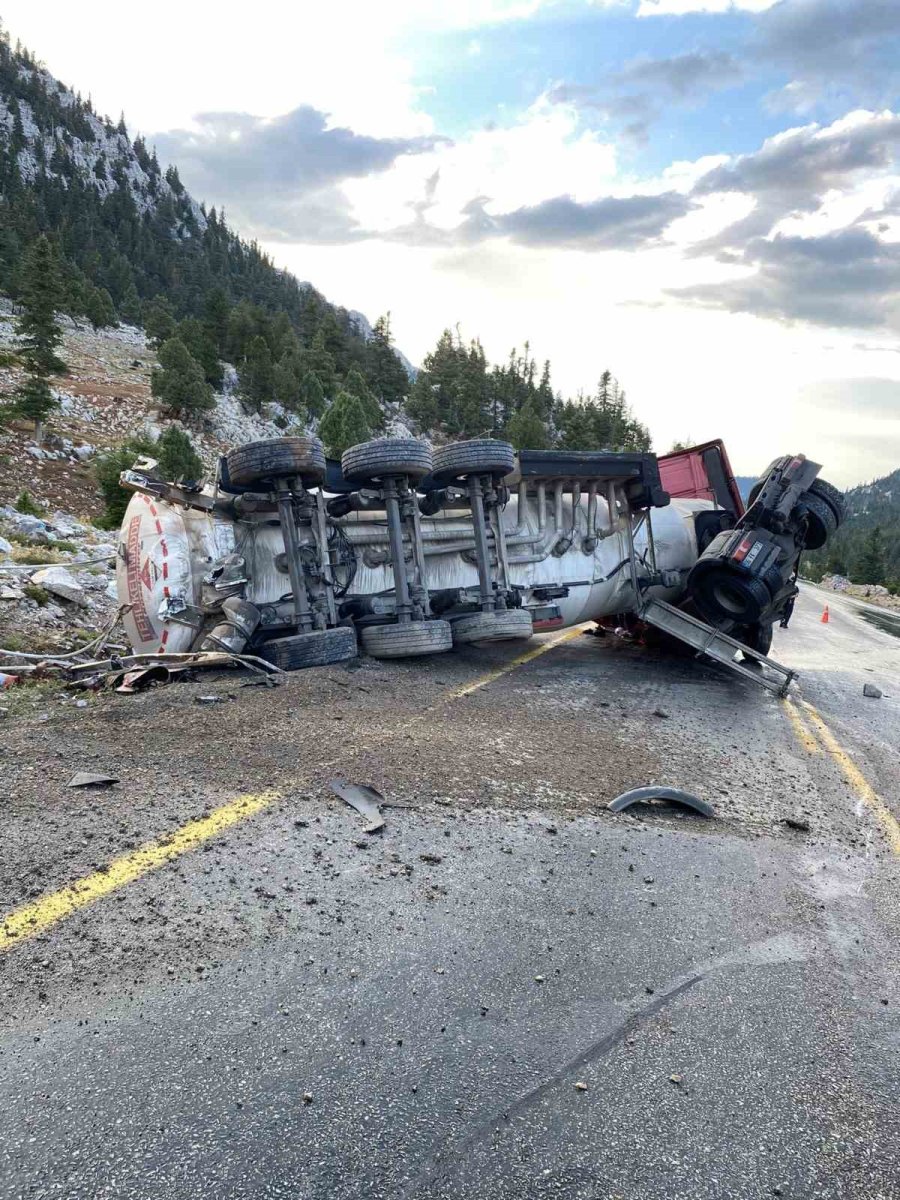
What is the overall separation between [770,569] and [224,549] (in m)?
5.85

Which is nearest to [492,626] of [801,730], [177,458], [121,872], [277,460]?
[277,460]

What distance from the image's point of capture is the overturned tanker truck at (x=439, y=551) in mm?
6637

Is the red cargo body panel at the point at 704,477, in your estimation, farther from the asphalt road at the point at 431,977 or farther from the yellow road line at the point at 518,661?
the asphalt road at the point at 431,977

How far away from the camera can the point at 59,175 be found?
338ft

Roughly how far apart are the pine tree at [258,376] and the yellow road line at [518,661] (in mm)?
51850

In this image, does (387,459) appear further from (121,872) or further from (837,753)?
(121,872)

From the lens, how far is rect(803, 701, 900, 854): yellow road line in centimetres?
427

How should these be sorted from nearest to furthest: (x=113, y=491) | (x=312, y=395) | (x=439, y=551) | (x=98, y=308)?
(x=439, y=551) < (x=113, y=491) < (x=312, y=395) < (x=98, y=308)

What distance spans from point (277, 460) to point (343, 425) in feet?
125

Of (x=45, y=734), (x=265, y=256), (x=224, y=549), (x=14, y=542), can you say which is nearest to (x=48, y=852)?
(x=45, y=734)

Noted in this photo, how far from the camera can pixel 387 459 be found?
6926 mm

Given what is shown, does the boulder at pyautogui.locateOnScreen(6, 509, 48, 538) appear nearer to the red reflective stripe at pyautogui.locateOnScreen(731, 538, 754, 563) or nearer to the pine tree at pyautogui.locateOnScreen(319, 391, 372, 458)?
the red reflective stripe at pyautogui.locateOnScreen(731, 538, 754, 563)

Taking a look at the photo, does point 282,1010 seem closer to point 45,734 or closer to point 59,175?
point 45,734

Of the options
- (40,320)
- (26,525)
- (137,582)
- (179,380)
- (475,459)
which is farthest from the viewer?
(179,380)
